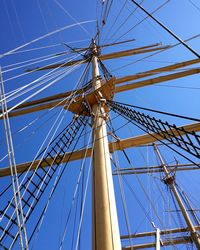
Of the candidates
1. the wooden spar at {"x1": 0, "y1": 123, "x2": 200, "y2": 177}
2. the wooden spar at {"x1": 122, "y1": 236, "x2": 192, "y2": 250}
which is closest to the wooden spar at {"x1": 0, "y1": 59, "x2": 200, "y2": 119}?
the wooden spar at {"x1": 0, "y1": 123, "x2": 200, "y2": 177}

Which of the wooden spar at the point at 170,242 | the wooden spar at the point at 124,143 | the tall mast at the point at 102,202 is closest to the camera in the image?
the tall mast at the point at 102,202

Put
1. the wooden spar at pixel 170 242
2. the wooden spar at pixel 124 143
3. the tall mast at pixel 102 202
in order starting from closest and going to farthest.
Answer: the tall mast at pixel 102 202, the wooden spar at pixel 124 143, the wooden spar at pixel 170 242

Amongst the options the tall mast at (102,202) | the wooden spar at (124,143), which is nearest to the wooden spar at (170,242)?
the wooden spar at (124,143)

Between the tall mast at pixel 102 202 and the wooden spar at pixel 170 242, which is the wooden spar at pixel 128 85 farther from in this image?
the wooden spar at pixel 170 242

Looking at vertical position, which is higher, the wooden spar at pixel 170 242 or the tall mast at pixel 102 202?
the wooden spar at pixel 170 242

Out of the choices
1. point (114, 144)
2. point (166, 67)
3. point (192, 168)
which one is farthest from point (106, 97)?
point (192, 168)

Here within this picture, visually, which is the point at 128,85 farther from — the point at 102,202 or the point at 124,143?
the point at 102,202

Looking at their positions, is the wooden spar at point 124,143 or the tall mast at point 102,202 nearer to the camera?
the tall mast at point 102,202

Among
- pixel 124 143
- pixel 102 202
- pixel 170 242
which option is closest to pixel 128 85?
pixel 124 143

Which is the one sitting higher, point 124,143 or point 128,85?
point 128,85

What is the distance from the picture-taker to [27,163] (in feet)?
26.2

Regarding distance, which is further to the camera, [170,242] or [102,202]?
[170,242]

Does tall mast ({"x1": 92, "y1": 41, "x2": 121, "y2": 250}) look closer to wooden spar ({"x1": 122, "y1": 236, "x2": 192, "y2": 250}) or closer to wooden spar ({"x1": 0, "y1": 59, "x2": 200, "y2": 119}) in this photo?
wooden spar ({"x1": 0, "y1": 59, "x2": 200, "y2": 119})

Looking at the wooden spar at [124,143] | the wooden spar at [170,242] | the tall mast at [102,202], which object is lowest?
the tall mast at [102,202]
